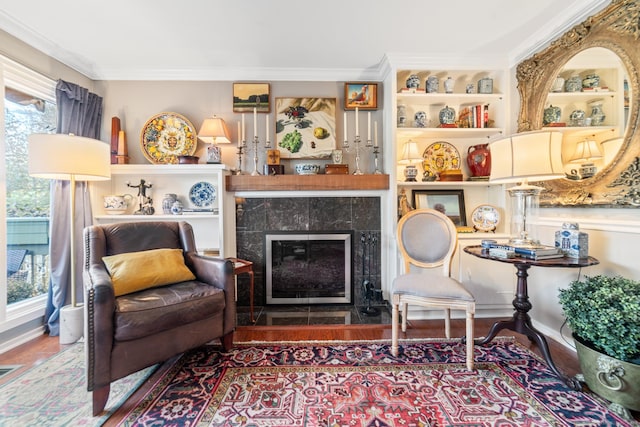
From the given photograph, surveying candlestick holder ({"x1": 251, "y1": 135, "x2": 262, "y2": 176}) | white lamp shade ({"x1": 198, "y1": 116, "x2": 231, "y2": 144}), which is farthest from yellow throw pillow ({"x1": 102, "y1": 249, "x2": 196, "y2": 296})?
white lamp shade ({"x1": 198, "y1": 116, "x2": 231, "y2": 144})

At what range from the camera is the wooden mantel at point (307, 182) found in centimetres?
253

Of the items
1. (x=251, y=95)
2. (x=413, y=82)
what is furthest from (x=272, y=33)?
(x=413, y=82)

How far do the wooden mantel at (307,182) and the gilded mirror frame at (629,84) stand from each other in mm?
1311

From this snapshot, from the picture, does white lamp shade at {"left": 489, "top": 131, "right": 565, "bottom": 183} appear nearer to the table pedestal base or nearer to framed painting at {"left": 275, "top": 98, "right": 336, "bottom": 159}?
the table pedestal base

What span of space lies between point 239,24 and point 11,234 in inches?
94.4

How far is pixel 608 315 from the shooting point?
1297mm

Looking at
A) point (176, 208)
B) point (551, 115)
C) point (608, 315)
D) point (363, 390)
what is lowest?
point (363, 390)

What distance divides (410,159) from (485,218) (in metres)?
0.93

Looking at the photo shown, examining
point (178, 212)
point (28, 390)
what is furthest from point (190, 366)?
point (178, 212)

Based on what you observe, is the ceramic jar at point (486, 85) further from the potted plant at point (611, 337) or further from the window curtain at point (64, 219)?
the window curtain at point (64, 219)

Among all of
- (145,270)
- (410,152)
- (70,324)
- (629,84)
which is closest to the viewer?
(629,84)

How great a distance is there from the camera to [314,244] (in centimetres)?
272

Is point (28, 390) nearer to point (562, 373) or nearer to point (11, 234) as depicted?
point (11, 234)

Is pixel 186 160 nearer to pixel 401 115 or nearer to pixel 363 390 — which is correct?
pixel 401 115
